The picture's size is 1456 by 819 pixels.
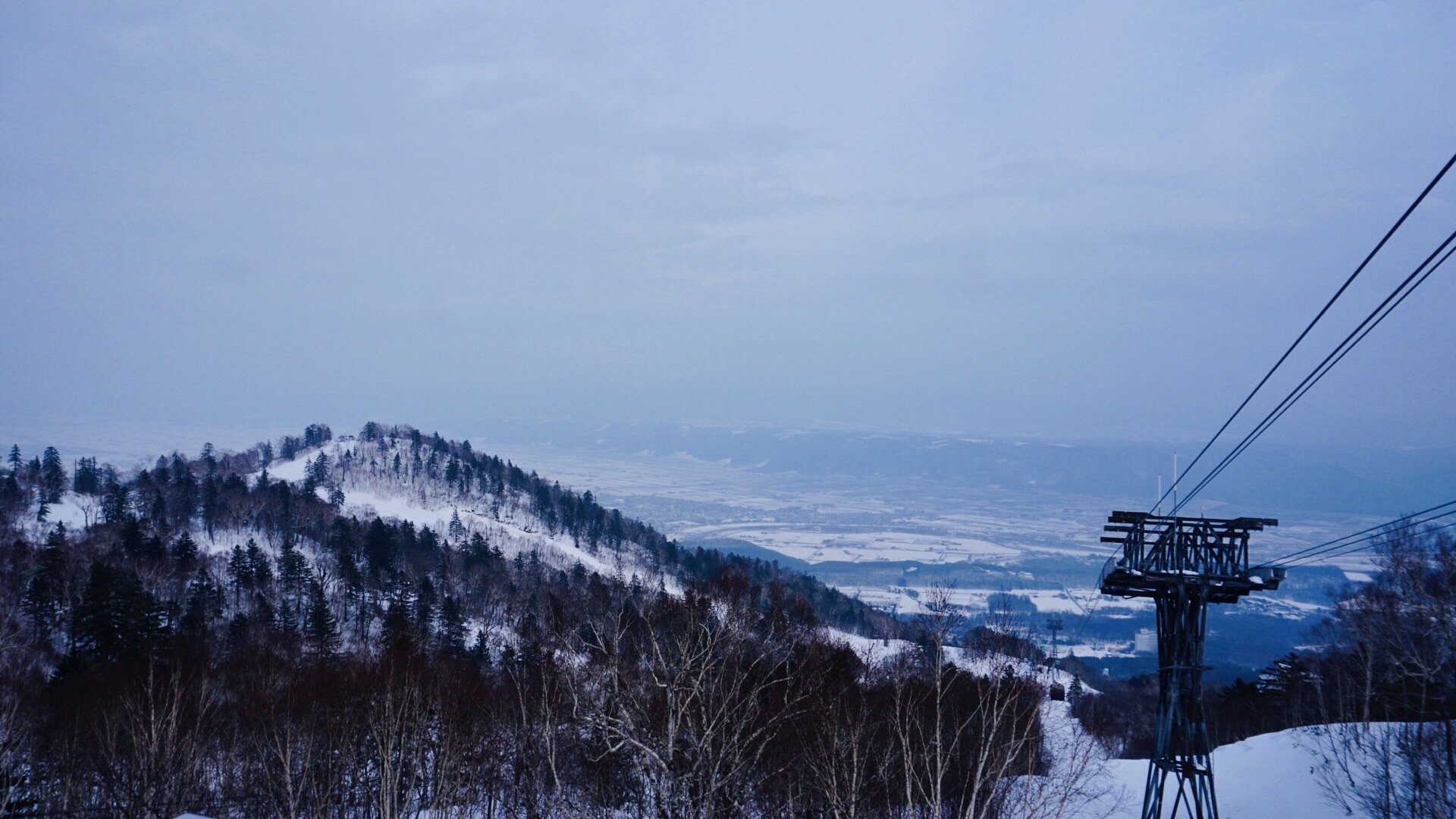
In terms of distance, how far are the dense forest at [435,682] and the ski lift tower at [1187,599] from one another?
6.28ft

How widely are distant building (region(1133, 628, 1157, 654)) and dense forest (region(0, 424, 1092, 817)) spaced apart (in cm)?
3105

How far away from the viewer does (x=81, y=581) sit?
149ft

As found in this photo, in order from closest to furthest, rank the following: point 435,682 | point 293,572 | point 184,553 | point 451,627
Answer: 1. point 435,682
2. point 451,627
3. point 293,572
4. point 184,553

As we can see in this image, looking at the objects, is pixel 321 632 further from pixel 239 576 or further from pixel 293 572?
pixel 239 576

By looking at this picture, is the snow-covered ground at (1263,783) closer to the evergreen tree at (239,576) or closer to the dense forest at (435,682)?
the dense forest at (435,682)

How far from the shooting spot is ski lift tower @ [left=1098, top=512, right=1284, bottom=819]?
517 inches

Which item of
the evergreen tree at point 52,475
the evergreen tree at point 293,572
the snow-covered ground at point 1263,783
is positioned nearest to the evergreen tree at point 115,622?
the evergreen tree at point 293,572

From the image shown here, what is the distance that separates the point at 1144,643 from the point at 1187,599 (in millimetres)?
84745

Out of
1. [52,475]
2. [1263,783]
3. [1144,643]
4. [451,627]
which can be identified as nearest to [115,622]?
[451,627]

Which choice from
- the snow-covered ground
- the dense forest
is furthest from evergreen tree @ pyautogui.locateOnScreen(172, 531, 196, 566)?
the snow-covered ground

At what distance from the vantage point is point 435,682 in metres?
20.5

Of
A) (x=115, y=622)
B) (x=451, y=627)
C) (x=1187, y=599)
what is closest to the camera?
(x=1187, y=599)

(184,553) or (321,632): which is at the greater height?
(184,553)

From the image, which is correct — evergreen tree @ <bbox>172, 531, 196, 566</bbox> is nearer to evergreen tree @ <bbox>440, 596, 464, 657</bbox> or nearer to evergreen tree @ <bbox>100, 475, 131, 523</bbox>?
evergreen tree @ <bbox>100, 475, 131, 523</bbox>
